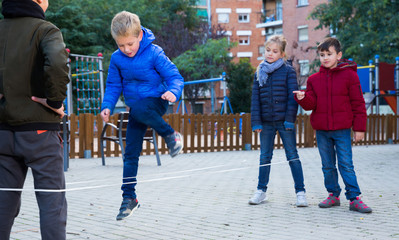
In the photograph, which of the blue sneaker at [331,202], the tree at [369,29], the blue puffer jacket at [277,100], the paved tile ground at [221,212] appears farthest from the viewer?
the tree at [369,29]

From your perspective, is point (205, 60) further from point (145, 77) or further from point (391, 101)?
point (145, 77)

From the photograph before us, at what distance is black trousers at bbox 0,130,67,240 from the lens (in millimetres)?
3436

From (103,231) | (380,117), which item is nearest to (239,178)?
(103,231)

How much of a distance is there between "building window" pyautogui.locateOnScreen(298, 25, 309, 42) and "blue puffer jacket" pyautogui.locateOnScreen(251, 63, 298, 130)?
4342 cm

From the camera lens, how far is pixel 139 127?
5.00m

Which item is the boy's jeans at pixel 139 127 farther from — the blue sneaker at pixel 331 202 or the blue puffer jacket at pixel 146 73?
the blue sneaker at pixel 331 202

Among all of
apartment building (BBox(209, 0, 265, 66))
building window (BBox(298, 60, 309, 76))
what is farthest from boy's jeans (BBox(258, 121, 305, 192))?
apartment building (BBox(209, 0, 265, 66))

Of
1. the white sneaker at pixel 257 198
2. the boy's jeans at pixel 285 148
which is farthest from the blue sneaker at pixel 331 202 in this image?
the white sneaker at pixel 257 198

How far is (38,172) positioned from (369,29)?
28328 mm

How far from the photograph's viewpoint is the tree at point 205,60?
133 ft

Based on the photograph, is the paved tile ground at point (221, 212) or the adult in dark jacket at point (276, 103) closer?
the paved tile ground at point (221, 212)

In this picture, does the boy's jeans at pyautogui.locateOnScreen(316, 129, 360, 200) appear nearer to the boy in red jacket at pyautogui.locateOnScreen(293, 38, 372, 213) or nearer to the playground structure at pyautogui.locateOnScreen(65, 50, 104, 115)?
the boy in red jacket at pyautogui.locateOnScreen(293, 38, 372, 213)

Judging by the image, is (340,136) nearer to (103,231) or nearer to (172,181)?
(103,231)

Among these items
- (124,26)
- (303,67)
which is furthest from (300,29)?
(124,26)
